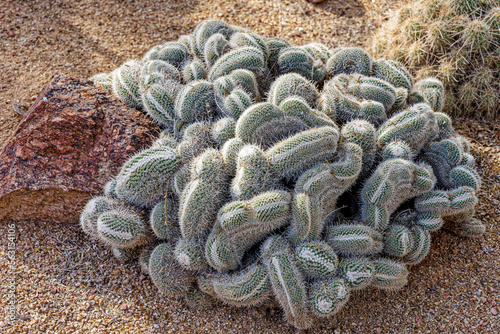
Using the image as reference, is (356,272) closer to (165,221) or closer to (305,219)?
(305,219)

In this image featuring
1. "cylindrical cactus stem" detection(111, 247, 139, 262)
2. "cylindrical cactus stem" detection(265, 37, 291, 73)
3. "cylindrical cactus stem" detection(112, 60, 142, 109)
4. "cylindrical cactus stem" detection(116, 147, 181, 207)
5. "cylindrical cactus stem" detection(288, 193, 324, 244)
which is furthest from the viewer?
"cylindrical cactus stem" detection(265, 37, 291, 73)

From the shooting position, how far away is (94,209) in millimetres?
3135

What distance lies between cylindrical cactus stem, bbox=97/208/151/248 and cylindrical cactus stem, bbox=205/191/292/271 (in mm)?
622

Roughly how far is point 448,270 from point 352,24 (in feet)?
12.1

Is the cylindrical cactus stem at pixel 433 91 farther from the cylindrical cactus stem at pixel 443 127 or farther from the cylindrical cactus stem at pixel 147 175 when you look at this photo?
the cylindrical cactus stem at pixel 147 175

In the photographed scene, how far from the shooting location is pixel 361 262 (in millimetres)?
2863

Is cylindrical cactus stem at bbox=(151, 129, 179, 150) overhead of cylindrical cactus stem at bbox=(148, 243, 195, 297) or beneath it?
overhead

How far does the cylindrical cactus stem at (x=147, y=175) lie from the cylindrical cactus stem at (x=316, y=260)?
1.19 metres

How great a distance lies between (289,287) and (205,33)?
2778mm

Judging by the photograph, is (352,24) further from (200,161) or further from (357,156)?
(200,161)

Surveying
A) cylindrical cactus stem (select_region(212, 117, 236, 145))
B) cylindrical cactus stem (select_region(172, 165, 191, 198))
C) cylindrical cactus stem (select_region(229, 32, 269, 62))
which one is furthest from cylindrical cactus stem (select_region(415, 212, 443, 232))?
cylindrical cactus stem (select_region(229, 32, 269, 62))

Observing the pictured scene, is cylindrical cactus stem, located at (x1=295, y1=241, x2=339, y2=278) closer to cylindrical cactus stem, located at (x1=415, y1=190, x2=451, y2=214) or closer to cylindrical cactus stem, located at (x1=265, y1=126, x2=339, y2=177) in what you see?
cylindrical cactus stem, located at (x1=265, y1=126, x2=339, y2=177)

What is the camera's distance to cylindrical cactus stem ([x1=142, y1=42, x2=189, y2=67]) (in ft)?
13.7

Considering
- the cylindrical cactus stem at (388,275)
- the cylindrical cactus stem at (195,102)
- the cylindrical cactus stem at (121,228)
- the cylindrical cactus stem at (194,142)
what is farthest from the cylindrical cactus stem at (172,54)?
the cylindrical cactus stem at (388,275)
